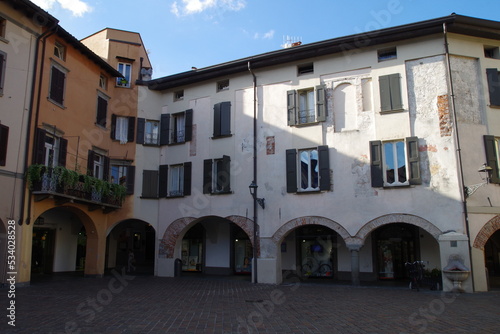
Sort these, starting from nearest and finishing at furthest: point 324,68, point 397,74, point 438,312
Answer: point 438,312
point 397,74
point 324,68

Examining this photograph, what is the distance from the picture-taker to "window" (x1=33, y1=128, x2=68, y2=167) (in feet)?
51.1

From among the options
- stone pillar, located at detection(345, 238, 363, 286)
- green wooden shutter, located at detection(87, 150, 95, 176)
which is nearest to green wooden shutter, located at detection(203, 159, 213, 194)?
green wooden shutter, located at detection(87, 150, 95, 176)

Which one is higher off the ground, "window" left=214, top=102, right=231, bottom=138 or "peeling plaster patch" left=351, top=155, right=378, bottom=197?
"window" left=214, top=102, right=231, bottom=138

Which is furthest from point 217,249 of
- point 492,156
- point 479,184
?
point 492,156

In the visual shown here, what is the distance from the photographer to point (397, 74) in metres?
16.4

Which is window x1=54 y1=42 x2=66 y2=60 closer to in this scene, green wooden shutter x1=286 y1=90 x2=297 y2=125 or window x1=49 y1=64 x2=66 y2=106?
window x1=49 y1=64 x2=66 y2=106

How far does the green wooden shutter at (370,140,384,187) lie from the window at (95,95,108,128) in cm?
1239

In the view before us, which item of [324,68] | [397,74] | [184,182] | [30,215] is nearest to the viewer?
[30,215]

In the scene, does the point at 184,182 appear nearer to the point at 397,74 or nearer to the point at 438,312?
the point at 397,74

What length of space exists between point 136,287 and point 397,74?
1288 centimetres

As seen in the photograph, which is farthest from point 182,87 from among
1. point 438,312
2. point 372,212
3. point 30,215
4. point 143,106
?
point 438,312

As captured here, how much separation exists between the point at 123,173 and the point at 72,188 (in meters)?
4.14

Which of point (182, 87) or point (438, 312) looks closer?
point (438, 312)

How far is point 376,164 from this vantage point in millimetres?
16141
